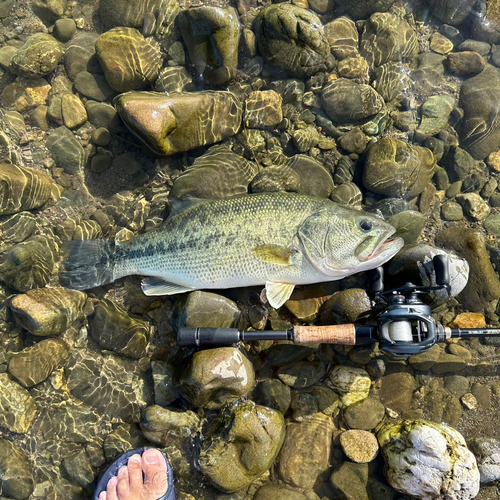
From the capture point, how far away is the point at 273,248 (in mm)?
4277

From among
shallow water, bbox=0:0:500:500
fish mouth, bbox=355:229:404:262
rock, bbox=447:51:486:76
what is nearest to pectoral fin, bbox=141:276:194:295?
shallow water, bbox=0:0:500:500

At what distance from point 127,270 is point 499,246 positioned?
5332 mm

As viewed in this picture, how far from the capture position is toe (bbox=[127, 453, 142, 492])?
425 centimetres

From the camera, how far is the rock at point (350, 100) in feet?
17.1

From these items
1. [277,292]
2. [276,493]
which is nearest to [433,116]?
[277,292]

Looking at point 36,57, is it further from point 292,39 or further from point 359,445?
point 359,445

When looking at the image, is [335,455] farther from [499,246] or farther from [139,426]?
[499,246]

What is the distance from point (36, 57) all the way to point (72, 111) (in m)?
0.94

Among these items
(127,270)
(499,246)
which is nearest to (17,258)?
(127,270)

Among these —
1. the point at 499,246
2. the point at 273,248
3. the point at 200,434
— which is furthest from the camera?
the point at 499,246

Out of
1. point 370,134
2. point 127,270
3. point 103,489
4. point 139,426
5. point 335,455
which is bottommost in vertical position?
point 103,489

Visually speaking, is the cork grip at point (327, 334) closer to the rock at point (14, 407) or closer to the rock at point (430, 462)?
the rock at point (430, 462)

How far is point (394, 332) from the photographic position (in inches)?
153

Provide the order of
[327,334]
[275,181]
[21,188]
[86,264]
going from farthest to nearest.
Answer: [275,181], [21,188], [86,264], [327,334]
